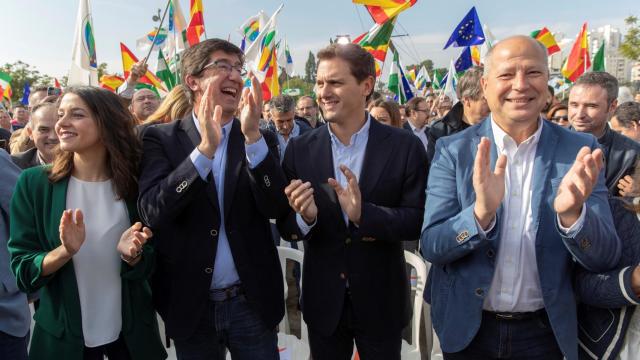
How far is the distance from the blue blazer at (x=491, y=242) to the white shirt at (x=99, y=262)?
1362 mm

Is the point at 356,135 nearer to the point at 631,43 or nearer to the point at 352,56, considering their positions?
the point at 352,56

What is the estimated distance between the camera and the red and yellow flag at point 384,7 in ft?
20.1

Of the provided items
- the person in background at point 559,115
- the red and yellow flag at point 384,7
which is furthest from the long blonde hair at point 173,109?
the person in background at point 559,115

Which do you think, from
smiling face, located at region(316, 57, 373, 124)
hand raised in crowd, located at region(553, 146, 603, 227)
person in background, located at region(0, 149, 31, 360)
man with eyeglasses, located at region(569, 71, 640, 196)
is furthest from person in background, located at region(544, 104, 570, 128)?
person in background, located at region(0, 149, 31, 360)

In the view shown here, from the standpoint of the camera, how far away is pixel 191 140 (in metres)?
2.14

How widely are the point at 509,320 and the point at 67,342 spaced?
1.82 metres

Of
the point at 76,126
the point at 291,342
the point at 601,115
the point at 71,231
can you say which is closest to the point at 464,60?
the point at 601,115

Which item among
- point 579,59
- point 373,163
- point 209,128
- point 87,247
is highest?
point 579,59

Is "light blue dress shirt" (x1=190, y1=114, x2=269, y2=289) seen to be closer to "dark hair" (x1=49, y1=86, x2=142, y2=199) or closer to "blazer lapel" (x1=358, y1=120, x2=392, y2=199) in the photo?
"dark hair" (x1=49, y1=86, x2=142, y2=199)

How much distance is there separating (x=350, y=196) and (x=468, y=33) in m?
8.39

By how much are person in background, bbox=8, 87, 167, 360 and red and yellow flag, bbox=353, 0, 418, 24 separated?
15.7 feet

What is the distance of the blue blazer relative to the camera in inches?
64.5

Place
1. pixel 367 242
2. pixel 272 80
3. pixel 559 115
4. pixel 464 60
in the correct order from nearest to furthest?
pixel 367 242, pixel 559 115, pixel 272 80, pixel 464 60

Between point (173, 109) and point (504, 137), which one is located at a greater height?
point (173, 109)
